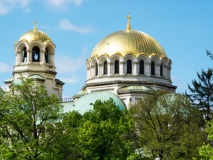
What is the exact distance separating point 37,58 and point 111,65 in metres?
9.62

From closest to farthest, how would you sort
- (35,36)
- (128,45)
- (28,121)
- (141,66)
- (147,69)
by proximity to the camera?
(28,121) < (147,69) < (141,66) < (128,45) < (35,36)

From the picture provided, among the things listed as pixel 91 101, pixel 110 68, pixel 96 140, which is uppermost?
pixel 110 68

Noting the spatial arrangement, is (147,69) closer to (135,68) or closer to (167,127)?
(135,68)

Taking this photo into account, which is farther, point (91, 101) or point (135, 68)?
point (135, 68)

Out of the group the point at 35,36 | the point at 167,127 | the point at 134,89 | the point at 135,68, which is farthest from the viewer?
the point at 35,36

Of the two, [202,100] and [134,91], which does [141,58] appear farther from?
[202,100]

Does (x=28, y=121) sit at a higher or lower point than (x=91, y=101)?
lower

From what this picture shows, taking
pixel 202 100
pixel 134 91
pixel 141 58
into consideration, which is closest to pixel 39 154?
pixel 202 100

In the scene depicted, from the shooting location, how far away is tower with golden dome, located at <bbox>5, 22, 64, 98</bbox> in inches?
2648

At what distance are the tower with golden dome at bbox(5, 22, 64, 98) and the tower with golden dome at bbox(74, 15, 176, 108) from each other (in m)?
4.63

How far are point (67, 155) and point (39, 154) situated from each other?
99.0 inches

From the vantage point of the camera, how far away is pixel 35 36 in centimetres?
6819

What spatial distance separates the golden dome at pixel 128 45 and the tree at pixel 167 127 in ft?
64.0

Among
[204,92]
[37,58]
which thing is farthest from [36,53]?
[204,92]
